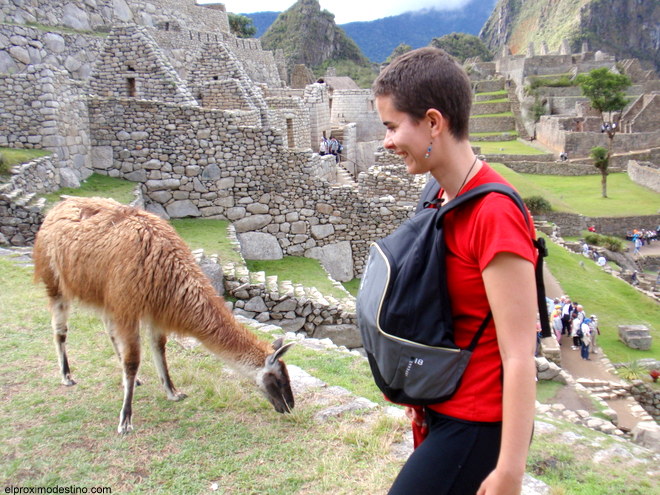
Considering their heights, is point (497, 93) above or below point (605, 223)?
above

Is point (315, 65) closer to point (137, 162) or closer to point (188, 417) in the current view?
point (137, 162)

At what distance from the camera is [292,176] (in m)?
11.6

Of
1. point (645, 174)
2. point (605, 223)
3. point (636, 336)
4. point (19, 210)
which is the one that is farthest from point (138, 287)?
point (645, 174)

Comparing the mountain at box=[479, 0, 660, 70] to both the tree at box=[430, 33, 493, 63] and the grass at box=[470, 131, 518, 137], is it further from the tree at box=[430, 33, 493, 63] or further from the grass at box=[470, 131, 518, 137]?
the grass at box=[470, 131, 518, 137]

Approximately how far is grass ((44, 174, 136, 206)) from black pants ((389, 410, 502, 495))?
866cm

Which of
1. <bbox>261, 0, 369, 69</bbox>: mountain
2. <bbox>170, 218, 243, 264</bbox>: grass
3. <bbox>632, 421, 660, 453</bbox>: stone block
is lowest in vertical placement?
<bbox>632, 421, 660, 453</bbox>: stone block

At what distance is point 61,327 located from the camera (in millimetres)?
4723

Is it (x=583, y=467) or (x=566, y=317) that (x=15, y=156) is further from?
(x=566, y=317)

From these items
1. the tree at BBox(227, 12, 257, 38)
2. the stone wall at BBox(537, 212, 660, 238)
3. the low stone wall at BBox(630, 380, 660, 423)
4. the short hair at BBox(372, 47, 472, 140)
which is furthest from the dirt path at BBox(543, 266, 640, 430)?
the tree at BBox(227, 12, 257, 38)

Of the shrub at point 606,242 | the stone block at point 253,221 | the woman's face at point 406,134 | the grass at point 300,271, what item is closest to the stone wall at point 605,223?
the shrub at point 606,242

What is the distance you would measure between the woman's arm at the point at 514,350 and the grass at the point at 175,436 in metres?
1.91

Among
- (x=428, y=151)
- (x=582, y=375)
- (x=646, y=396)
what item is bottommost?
(x=646, y=396)

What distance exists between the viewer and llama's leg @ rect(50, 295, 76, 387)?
468 cm

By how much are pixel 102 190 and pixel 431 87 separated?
32.2 feet
